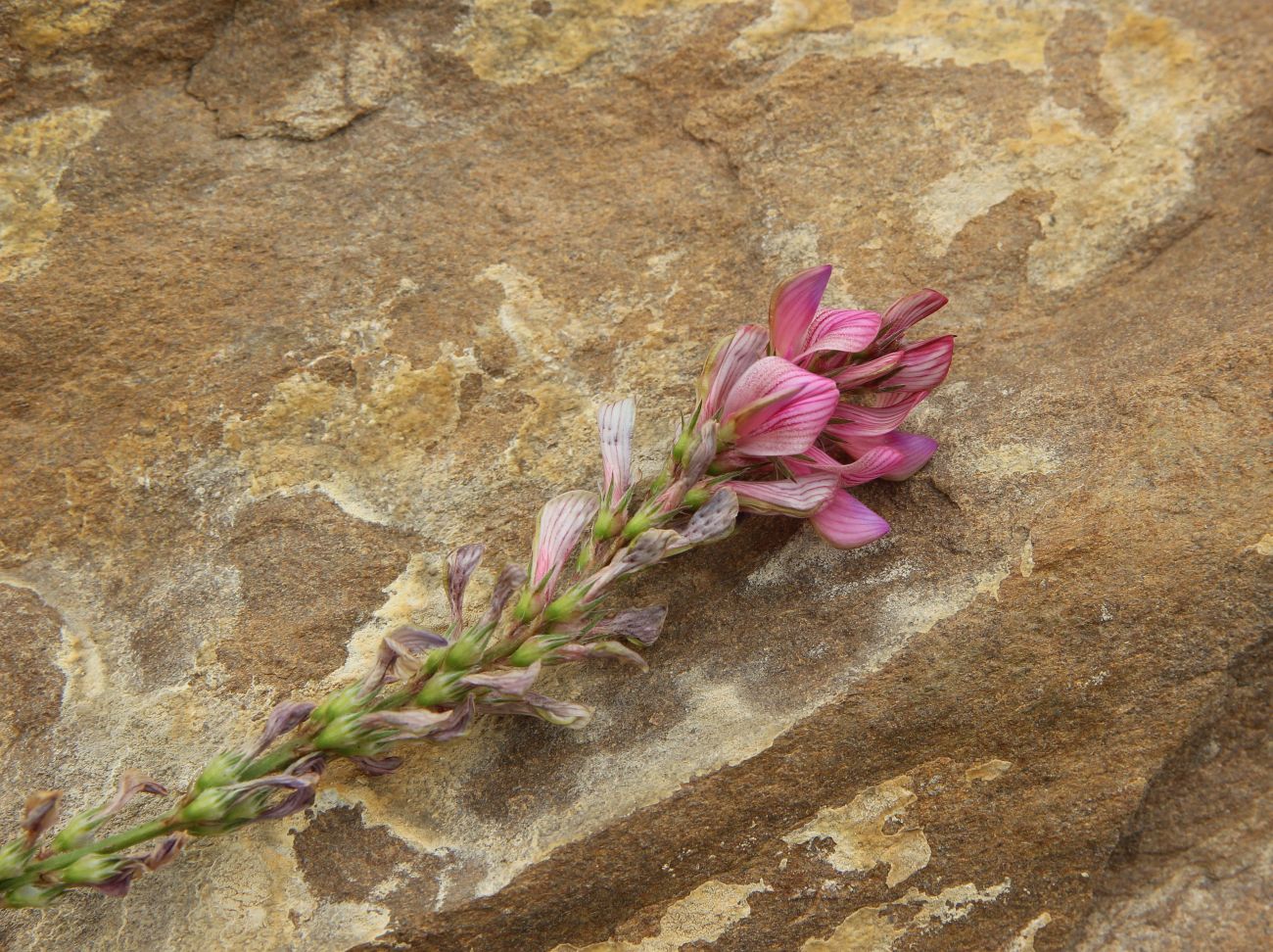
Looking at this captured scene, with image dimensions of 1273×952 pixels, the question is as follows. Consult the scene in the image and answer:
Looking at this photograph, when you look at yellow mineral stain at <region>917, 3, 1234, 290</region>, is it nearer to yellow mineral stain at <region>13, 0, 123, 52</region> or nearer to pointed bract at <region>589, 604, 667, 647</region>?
pointed bract at <region>589, 604, 667, 647</region>

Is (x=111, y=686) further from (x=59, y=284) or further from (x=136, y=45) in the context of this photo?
(x=136, y=45)

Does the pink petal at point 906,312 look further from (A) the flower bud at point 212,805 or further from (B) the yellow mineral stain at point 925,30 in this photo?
(A) the flower bud at point 212,805

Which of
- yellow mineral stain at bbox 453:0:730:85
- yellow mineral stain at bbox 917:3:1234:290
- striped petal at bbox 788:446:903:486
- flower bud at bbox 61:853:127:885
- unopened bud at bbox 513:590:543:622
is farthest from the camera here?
yellow mineral stain at bbox 453:0:730:85

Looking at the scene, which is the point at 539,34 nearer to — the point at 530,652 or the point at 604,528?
the point at 604,528

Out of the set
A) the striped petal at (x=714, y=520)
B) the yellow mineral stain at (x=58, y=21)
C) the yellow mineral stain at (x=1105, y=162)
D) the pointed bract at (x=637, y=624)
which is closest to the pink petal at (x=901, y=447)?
the striped petal at (x=714, y=520)

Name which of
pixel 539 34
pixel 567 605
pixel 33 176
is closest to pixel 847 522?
pixel 567 605

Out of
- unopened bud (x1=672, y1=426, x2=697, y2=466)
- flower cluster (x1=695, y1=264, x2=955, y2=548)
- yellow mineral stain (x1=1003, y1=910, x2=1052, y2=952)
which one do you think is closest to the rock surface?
yellow mineral stain (x1=1003, y1=910, x2=1052, y2=952)
